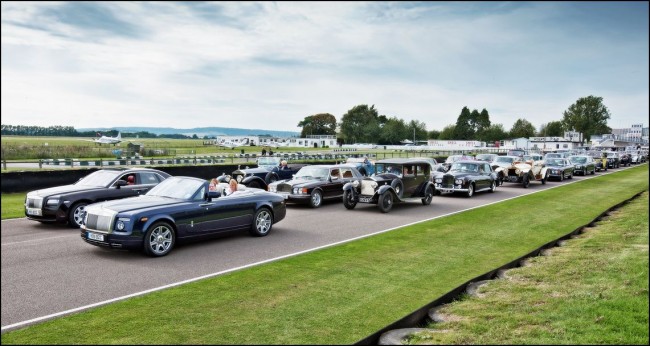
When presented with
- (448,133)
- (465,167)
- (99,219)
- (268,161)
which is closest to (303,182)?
(268,161)

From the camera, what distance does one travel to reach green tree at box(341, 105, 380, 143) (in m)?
155

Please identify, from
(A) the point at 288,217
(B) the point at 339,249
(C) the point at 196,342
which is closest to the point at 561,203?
(A) the point at 288,217

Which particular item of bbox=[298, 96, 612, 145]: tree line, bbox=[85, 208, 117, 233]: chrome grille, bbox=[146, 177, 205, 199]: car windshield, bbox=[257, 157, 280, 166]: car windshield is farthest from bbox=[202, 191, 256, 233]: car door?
bbox=[298, 96, 612, 145]: tree line

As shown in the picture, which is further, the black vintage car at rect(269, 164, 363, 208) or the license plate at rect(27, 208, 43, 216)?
the black vintage car at rect(269, 164, 363, 208)

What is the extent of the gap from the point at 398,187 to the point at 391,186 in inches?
20.3

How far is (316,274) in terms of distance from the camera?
26.0 ft

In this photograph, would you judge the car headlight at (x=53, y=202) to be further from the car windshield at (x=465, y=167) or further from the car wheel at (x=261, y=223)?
the car windshield at (x=465, y=167)

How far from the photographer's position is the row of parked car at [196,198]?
30.7 feet

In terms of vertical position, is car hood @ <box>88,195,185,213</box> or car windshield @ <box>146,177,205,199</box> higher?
car windshield @ <box>146,177,205,199</box>

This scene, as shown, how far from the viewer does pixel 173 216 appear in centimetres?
981

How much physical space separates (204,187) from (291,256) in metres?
2.73

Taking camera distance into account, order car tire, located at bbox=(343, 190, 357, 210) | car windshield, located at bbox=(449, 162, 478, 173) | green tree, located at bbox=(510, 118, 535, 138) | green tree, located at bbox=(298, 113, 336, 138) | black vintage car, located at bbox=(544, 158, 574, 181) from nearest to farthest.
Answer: car tire, located at bbox=(343, 190, 357, 210) < car windshield, located at bbox=(449, 162, 478, 173) < black vintage car, located at bbox=(544, 158, 574, 181) < green tree, located at bbox=(510, 118, 535, 138) < green tree, located at bbox=(298, 113, 336, 138)

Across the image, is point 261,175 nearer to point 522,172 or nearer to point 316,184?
point 316,184

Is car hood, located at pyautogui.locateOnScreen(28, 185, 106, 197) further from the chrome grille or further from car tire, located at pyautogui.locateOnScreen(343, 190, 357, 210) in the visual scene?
car tire, located at pyautogui.locateOnScreen(343, 190, 357, 210)
